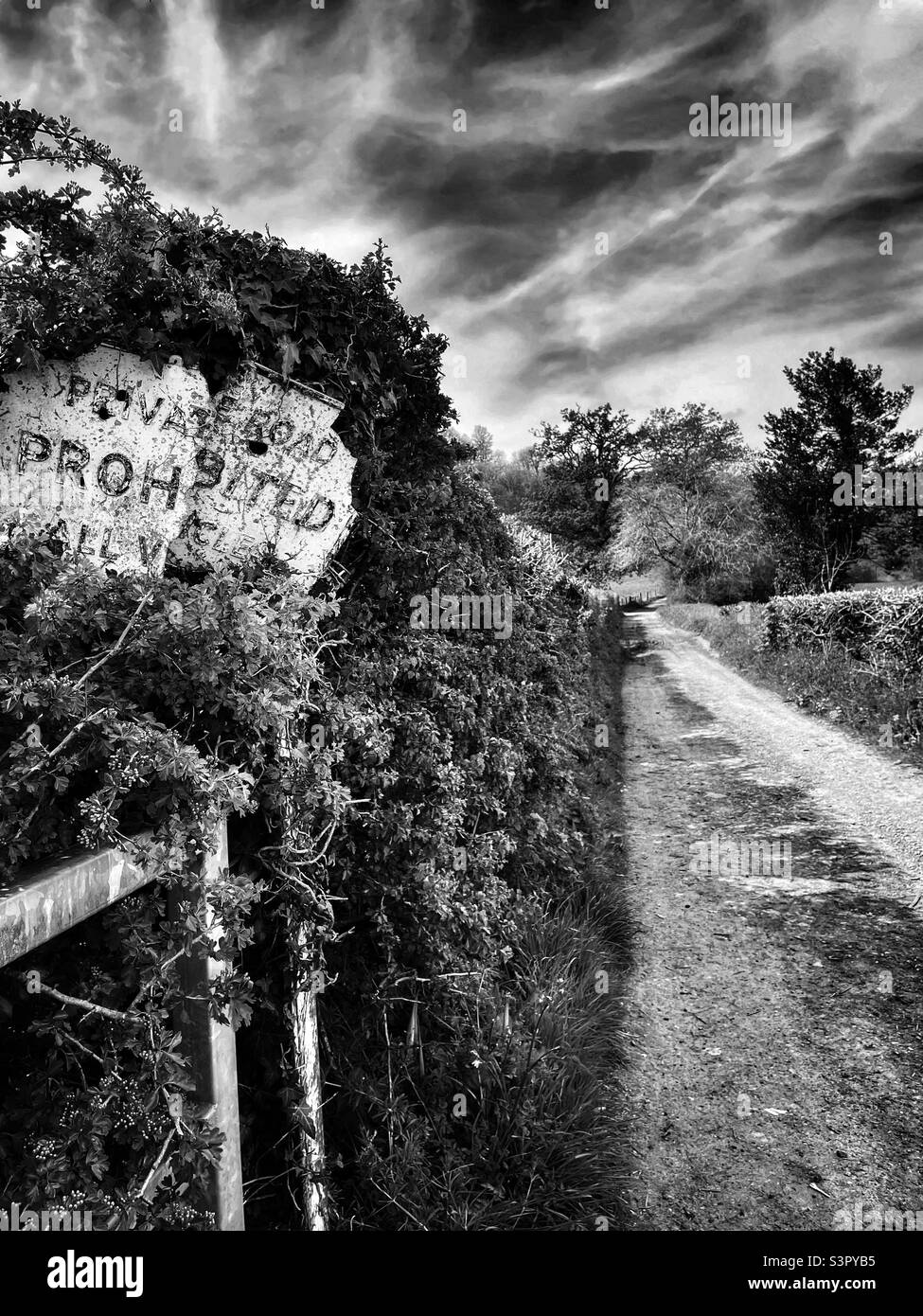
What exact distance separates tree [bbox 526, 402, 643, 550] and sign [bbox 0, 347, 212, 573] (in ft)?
68.7

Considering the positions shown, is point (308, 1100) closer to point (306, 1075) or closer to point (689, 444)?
point (306, 1075)

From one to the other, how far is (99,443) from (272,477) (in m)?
0.58

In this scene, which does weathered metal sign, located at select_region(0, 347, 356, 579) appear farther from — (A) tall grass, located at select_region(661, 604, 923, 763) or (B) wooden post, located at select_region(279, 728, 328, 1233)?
(A) tall grass, located at select_region(661, 604, 923, 763)

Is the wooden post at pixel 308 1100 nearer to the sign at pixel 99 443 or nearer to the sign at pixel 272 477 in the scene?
the sign at pixel 272 477

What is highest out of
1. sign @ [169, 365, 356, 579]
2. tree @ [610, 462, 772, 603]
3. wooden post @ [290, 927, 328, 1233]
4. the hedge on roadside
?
tree @ [610, 462, 772, 603]

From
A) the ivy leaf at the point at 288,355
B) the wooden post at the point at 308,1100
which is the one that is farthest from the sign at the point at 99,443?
the wooden post at the point at 308,1100

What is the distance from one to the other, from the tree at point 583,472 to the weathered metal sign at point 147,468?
20853 mm

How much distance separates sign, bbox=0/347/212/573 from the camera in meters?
2.22

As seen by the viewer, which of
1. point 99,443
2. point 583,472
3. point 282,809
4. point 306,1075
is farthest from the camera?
point 583,472

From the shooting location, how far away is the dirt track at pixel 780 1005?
2.64 m

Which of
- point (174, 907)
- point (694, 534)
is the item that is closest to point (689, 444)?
point (694, 534)

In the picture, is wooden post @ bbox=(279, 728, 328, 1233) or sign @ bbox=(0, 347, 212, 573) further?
sign @ bbox=(0, 347, 212, 573)

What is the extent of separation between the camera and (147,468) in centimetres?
225

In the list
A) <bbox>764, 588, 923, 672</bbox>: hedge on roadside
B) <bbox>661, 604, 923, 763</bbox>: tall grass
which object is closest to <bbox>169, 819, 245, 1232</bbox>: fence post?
<bbox>661, 604, 923, 763</bbox>: tall grass
